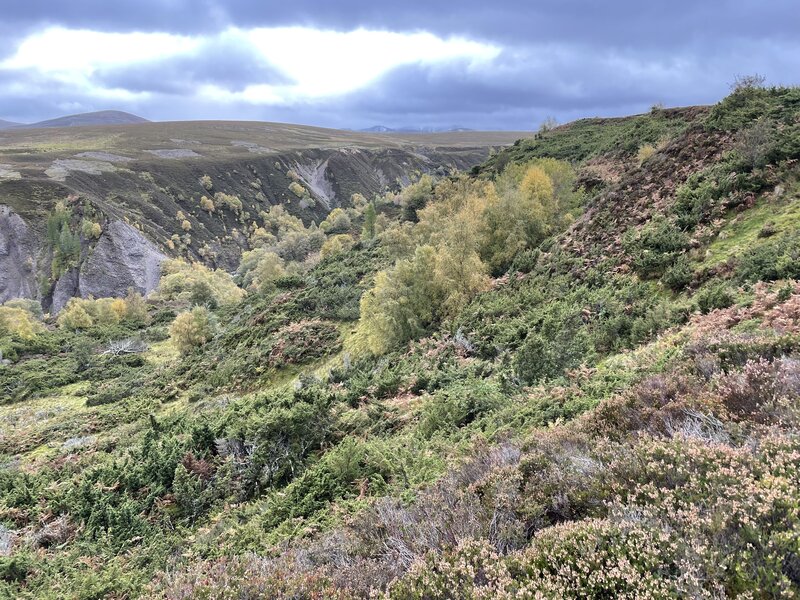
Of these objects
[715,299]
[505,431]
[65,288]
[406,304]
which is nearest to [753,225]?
[715,299]

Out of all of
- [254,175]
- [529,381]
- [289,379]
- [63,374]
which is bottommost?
[63,374]

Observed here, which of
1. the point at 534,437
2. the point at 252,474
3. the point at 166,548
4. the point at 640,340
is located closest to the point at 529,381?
the point at 640,340

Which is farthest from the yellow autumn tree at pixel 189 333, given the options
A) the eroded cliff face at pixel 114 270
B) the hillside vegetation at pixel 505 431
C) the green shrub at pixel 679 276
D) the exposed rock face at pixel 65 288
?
the exposed rock face at pixel 65 288

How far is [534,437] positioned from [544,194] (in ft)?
74.9

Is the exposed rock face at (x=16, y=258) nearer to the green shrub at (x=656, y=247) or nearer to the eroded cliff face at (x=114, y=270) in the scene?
the eroded cliff face at (x=114, y=270)

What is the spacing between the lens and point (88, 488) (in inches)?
379

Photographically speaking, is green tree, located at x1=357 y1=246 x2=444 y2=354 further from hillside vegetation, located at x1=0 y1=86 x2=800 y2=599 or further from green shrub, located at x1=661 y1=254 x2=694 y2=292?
green shrub, located at x1=661 y1=254 x2=694 y2=292

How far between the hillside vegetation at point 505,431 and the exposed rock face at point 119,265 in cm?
6145

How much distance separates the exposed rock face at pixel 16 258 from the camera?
80.2 m

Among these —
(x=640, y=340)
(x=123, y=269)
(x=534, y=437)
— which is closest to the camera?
(x=534, y=437)

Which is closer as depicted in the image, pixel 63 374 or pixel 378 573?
pixel 378 573

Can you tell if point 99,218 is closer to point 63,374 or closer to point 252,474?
point 63,374

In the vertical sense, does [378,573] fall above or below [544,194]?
below

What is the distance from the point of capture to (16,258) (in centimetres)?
8194
